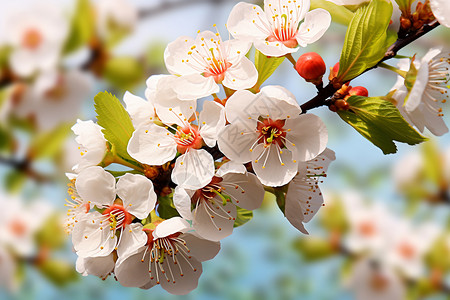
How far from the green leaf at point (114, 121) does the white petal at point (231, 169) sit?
0.55ft

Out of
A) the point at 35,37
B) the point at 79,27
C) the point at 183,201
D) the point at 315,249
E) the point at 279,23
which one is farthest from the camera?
the point at 315,249

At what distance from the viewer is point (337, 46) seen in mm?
2229

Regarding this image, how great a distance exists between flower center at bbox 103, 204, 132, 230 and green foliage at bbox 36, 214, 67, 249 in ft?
4.56

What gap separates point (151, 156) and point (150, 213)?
0.36 ft

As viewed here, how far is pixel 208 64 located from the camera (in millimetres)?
793

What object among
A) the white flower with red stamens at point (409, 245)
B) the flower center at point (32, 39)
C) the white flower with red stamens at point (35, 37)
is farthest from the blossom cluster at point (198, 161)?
the white flower with red stamens at point (409, 245)

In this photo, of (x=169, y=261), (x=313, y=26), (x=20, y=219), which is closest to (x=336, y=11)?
(x=313, y=26)

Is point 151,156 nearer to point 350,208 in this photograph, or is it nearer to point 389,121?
point 389,121

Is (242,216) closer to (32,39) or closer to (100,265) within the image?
(100,265)

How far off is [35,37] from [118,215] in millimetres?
1465

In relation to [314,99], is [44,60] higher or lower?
lower

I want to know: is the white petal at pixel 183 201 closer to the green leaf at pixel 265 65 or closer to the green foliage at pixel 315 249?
the green leaf at pixel 265 65

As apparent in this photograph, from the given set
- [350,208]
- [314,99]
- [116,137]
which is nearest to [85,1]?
[116,137]

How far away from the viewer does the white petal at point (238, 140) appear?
2.32 ft
